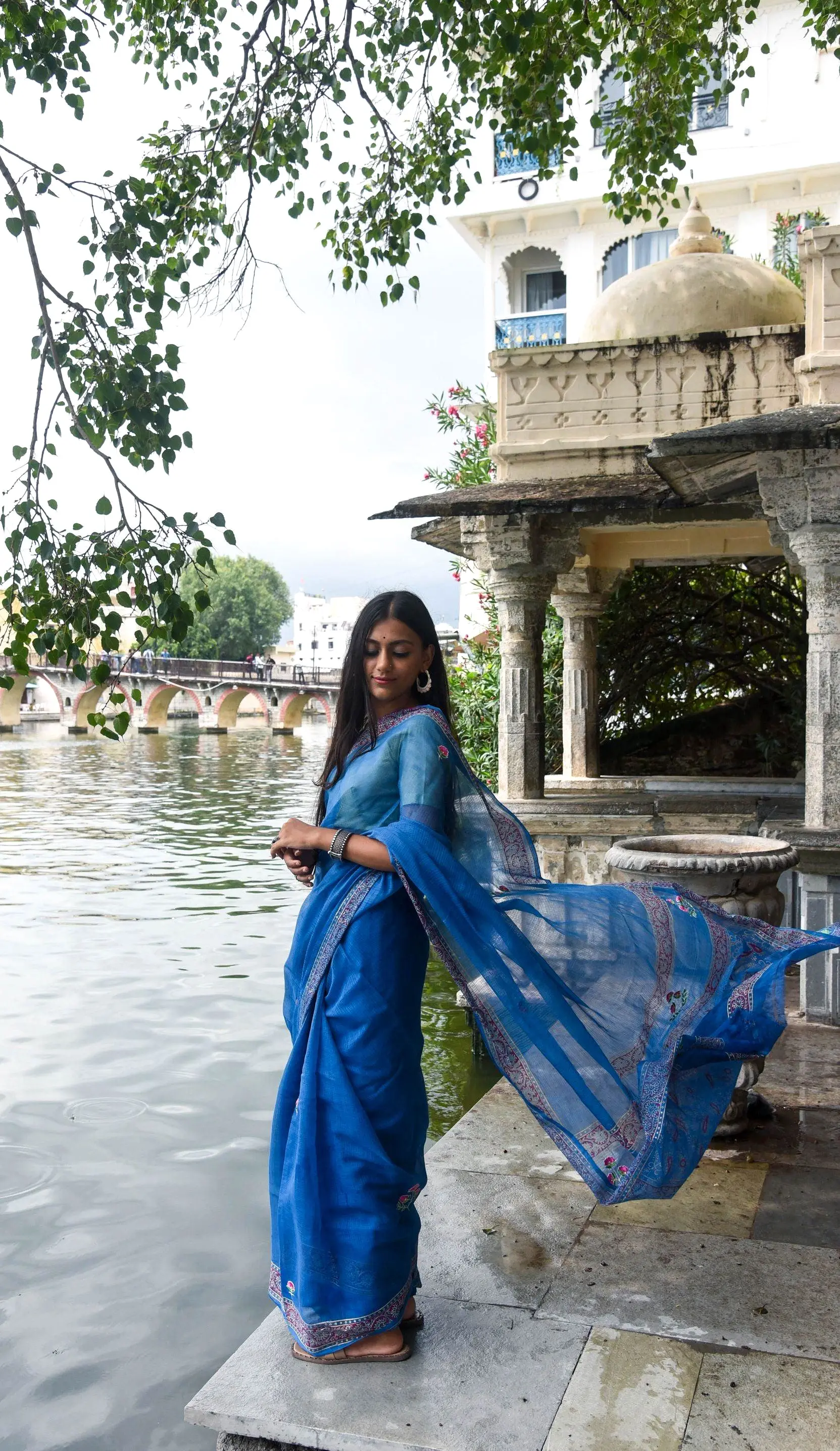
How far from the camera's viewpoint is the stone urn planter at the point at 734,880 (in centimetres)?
360

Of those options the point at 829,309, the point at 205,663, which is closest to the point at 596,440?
the point at 829,309

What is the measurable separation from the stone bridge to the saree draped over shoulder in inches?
A: 1788

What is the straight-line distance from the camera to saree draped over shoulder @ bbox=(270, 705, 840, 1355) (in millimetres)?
2260

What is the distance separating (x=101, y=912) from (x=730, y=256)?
6.98 metres

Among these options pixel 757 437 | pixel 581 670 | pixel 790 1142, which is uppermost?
pixel 757 437

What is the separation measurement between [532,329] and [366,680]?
58.7ft

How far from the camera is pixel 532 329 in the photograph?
1922 cm

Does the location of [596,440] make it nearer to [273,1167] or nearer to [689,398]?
[689,398]

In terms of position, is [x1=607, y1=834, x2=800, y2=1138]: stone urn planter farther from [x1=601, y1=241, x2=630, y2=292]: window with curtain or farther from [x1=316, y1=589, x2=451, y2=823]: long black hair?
[x1=601, y1=241, x2=630, y2=292]: window with curtain

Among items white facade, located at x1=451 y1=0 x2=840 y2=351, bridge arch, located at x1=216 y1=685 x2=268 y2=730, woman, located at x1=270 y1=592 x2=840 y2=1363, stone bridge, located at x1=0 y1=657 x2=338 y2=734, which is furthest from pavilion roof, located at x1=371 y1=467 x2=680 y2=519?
bridge arch, located at x1=216 y1=685 x2=268 y2=730

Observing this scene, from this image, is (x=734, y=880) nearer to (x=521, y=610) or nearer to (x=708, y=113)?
(x=521, y=610)

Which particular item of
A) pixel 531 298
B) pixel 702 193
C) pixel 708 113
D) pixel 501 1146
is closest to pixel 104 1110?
pixel 501 1146

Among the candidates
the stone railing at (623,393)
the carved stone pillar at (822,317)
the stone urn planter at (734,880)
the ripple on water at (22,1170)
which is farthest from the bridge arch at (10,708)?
the stone urn planter at (734,880)

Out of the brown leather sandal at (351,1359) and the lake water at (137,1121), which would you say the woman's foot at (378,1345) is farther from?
the lake water at (137,1121)
